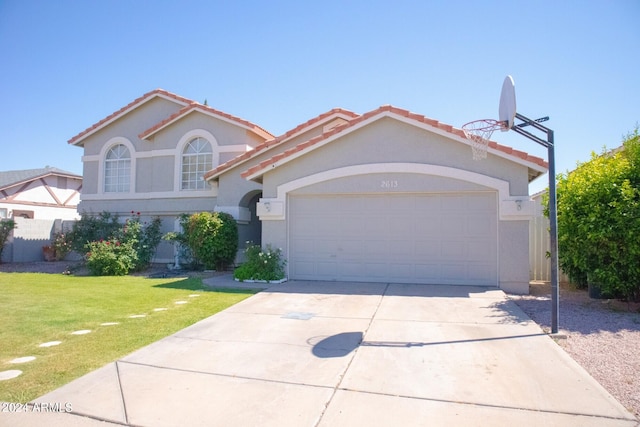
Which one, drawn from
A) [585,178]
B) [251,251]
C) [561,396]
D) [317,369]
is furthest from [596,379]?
[251,251]

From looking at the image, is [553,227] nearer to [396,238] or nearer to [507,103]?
[507,103]

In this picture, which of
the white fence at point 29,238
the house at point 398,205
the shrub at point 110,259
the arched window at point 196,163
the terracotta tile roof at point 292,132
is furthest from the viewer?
the white fence at point 29,238

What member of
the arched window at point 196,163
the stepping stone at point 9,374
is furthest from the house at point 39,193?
the stepping stone at point 9,374

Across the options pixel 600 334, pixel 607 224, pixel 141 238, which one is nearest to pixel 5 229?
pixel 141 238

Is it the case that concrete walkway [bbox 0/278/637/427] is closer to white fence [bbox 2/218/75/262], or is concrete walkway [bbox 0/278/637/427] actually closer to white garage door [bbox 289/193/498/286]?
white garage door [bbox 289/193/498/286]

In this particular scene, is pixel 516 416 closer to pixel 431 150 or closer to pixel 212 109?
pixel 431 150

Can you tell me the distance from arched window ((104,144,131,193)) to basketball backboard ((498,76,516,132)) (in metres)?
16.7

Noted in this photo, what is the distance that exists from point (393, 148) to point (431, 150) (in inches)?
39.6

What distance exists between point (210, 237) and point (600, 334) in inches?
431

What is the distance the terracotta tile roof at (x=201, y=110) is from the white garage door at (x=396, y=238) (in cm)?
613

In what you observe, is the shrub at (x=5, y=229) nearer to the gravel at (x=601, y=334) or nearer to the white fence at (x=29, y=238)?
the white fence at (x=29, y=238)

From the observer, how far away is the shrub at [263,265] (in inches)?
440

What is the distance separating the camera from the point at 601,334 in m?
6.25

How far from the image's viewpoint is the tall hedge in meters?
7.66
